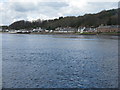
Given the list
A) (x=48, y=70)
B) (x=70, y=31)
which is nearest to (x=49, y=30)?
(x=70, y=31)

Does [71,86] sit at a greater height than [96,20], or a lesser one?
lesser

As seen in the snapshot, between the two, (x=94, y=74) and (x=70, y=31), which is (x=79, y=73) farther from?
(x=70, y=31)

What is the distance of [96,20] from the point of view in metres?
149

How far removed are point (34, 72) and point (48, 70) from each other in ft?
4.06

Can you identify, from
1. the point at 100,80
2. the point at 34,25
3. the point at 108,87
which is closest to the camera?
the point at 108,87

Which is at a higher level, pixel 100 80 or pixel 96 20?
pixel 96 20

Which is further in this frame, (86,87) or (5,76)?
(5,76)

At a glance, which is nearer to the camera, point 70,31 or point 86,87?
point 86,87

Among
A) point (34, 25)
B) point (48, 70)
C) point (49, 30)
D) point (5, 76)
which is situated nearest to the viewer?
point (5, 76)

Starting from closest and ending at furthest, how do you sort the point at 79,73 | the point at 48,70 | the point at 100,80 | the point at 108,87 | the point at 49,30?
1. the point at 108,87
2. the point at 100,80
3. the point at 79,73
4. the point at 48,70
5. the point at 49,30

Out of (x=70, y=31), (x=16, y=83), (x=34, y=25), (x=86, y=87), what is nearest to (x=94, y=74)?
(x=86, y=87)

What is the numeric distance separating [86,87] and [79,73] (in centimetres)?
325

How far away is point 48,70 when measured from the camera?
588 inches

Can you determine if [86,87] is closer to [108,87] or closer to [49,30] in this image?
[108,87]
